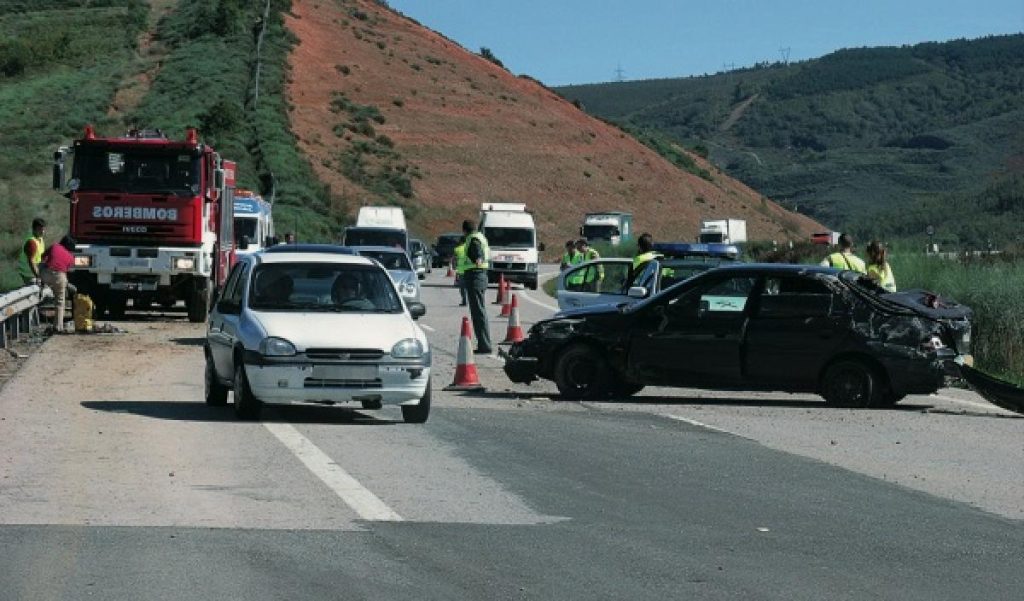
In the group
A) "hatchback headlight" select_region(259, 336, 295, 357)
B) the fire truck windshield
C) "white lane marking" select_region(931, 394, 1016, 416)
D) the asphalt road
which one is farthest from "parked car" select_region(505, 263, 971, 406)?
the fire truck windshield

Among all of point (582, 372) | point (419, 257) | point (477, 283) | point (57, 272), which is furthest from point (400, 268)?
point (419, 257)

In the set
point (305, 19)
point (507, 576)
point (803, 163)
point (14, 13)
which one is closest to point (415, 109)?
point (305, 19)

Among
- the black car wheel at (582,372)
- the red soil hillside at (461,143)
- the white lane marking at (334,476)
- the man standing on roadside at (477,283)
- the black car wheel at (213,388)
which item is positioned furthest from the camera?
the red soil hillside at (461,143)

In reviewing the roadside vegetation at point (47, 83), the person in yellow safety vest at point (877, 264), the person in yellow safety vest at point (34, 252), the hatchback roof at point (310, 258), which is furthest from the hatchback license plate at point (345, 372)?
the roadside vegetation at point (47, 83)

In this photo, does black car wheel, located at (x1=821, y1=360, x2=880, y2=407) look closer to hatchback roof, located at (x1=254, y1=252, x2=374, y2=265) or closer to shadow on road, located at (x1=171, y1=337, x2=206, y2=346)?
hatchback roof, located at (x1=254, y1=252, x2=374, y2=265)

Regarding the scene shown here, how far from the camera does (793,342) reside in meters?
19.0

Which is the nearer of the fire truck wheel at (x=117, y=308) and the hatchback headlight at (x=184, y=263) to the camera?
the hatchback headlight at (x=184, y=263)

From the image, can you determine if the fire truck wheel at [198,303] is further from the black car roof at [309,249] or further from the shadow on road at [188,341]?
the black car roof at [309,249]

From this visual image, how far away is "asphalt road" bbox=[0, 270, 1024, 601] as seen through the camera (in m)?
9.06

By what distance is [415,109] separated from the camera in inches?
4680

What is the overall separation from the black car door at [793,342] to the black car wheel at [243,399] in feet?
17.4

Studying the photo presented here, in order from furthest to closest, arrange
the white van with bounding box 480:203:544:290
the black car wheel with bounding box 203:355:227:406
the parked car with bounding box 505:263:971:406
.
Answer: the white van with bounding box 480:203:544:290 < the parked car with bounding box 505:263:971:406 < the black car wheel with bounding box 203:355:227:406

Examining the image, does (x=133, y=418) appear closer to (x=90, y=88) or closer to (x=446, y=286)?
(x=446, y=286)

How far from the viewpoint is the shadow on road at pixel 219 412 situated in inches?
658
